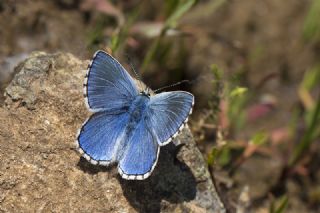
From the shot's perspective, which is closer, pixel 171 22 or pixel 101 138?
pixel 101 138

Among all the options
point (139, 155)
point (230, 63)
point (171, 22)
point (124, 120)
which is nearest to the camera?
point (139, 155)

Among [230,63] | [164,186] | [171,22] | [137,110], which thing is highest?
[137,110]

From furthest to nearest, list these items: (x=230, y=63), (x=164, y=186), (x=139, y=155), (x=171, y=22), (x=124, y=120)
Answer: (x=230, y=63)
(x=171, y=22)
(x=164, y=186)
(x=124, y=120)
(x=139, y=155)

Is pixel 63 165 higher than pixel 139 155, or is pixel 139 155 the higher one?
pixel 139 155

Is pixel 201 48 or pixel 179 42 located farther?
pixel 201 48

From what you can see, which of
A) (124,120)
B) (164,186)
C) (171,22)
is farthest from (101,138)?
(171,22)

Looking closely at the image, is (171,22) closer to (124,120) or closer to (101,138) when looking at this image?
(124,120)

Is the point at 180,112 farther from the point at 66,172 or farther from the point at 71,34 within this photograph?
the point at 71,34

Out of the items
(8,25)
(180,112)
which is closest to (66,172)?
(180,112)
